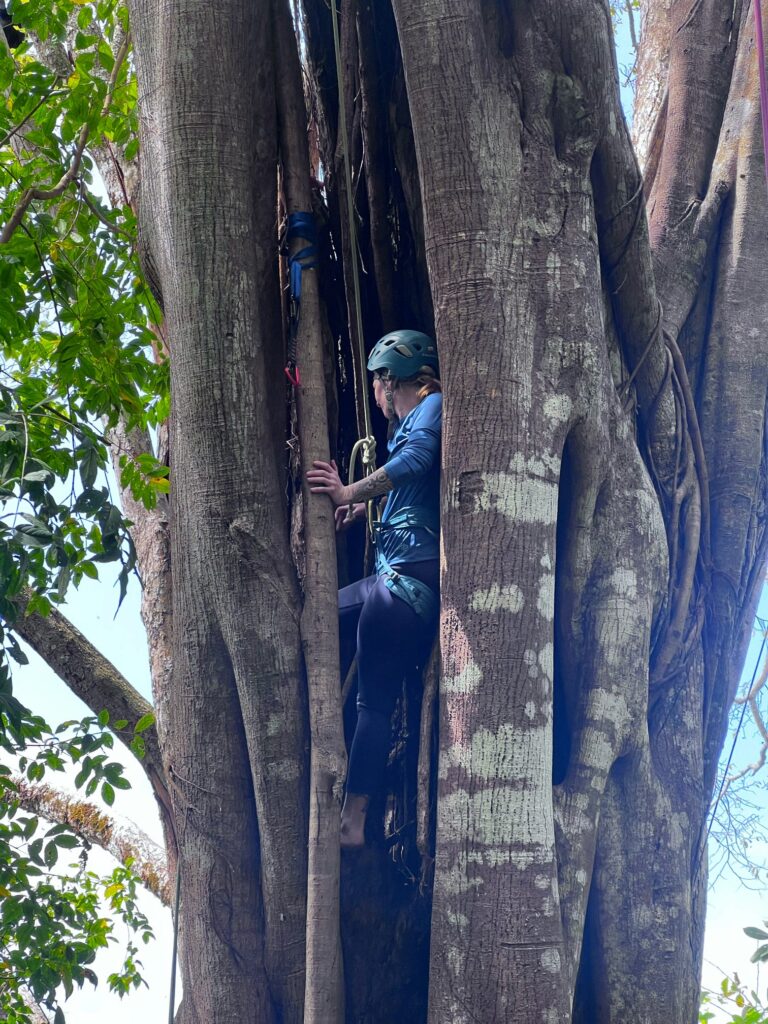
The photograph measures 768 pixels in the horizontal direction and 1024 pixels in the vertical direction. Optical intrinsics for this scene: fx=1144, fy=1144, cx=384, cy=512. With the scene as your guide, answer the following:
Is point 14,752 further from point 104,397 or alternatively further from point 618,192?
point 618,192

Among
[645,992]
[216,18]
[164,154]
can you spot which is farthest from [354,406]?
[645,992]

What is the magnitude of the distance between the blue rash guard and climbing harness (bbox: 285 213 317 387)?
17.0 inches

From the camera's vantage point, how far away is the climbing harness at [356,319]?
3604 mm

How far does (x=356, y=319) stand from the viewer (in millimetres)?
3887

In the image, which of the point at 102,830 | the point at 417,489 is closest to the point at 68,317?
the point at 417,489

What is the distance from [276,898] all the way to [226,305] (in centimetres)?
174

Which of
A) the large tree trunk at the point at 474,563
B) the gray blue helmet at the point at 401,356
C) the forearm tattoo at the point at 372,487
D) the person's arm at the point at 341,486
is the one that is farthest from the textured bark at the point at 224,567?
the gray blue helmet at the point at 401,356

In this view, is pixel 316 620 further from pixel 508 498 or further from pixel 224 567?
pixel 508 498


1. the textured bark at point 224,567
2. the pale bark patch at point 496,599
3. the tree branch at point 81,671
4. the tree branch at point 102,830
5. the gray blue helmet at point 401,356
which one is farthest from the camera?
the tree branch at point 102,830

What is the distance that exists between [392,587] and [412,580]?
0.21 ft

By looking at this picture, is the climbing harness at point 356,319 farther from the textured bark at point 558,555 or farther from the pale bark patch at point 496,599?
the pale bark patch at point 496,599

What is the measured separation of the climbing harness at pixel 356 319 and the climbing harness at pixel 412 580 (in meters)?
0.19

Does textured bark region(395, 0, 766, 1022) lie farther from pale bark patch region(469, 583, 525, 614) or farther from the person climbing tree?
the person climbing tree

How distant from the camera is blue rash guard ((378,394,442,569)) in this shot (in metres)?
3.35
